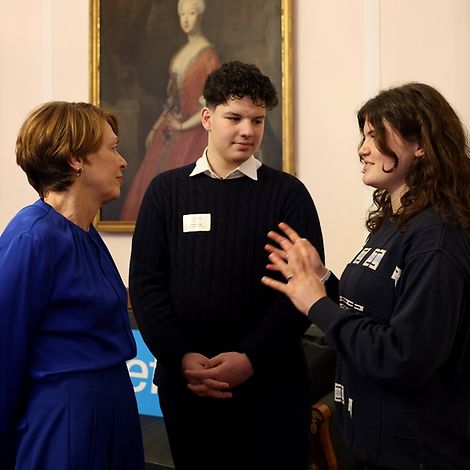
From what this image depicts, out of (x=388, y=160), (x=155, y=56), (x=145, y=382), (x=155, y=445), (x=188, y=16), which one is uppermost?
(x=188, y=16)

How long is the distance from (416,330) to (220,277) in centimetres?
84

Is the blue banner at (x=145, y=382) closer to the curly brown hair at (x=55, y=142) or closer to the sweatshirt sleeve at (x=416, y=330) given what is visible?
the curly brown hair at (x=55, y=142)

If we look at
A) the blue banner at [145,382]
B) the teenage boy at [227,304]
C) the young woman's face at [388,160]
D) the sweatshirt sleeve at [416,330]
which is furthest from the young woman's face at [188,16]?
the sweatshirt sleeve at [416,330]

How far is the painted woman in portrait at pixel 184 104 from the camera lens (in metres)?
3.59

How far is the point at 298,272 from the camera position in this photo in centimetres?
157

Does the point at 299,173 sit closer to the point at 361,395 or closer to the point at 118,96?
the point at 118,96

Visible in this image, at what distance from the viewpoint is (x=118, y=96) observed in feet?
12.8

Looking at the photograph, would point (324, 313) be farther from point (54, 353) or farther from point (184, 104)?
point (184, 104)

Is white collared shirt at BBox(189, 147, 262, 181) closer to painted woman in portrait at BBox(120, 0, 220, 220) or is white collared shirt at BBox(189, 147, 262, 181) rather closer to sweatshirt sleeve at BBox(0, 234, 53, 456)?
sweatshirt sleeve at BBox(0, 234, 53, 456)

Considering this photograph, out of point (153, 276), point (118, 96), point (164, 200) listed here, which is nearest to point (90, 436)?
point (153, 276)

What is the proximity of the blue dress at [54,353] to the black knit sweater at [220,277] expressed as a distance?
0.43 metres

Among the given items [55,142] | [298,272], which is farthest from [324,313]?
[55,142]

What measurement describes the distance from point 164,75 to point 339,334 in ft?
8.99

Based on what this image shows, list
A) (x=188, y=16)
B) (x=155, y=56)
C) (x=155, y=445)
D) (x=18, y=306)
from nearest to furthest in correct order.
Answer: (x=18, y=306) → (x=155, y=445) → (x=188, y=16) → (x=155, y=56)
